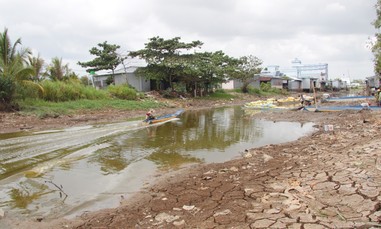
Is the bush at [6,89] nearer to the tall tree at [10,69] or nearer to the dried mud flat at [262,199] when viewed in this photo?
the tall tree at [10,69]

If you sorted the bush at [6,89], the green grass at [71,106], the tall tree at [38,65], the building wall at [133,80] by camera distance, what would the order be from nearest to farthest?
1. the bush at [6,89]
2. the green grass at [71,106]
3. the tall tree at [38,65]
4. the building wall at [133,80]

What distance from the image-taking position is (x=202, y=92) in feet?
151

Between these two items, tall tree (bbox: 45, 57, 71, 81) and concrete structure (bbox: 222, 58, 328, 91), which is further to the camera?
concrete structure (bbox: 222, 58, 328, 91)

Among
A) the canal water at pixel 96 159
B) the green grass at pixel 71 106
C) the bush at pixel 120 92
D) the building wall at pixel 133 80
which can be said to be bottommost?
the canal water at pixel 96 159

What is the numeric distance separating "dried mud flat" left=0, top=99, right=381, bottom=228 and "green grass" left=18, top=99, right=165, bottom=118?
16.7 meters

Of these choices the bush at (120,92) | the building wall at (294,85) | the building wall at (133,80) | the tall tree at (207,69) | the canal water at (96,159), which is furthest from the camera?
the building wall at (294,85)

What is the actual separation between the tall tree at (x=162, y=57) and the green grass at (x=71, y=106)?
6.37 meters

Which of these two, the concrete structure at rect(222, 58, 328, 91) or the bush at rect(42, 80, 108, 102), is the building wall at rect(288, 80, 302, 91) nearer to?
the concrete structure at rect(222, 58, 328, 91)

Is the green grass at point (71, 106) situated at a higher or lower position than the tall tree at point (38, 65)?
lower

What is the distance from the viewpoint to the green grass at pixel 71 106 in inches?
848

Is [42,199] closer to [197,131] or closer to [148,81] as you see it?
[197,131]

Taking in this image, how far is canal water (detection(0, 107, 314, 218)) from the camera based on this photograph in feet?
23.2

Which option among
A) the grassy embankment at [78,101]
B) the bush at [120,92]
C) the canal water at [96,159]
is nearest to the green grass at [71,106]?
the grassy embankment at [78,101]

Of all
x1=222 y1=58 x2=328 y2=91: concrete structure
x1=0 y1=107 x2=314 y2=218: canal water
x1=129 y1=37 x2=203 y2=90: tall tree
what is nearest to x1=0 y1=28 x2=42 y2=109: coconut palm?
x1=0 y1=107 x2=314 y2=218: canal water
